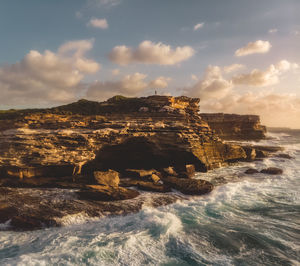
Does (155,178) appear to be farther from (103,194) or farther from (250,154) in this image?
(250,154)

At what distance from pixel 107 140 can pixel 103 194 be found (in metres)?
6.68

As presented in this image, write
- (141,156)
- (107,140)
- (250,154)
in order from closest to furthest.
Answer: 1. (107,140)
2. (141,156)
3. (250,154)

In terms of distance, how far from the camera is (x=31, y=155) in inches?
626

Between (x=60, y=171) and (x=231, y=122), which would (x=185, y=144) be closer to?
(x=60, y=171)

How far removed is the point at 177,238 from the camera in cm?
906

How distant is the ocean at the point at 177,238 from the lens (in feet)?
25.0

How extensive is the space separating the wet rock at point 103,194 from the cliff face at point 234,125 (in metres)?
Result: 58.9

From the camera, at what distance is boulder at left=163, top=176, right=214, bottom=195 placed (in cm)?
1477

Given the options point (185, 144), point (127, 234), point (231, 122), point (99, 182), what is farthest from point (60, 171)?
point (231, 122)

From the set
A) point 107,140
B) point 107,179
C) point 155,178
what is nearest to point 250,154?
point 155,178

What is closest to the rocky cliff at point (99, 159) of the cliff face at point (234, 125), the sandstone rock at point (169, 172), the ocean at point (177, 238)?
the sandstone rock at point (169, 172)

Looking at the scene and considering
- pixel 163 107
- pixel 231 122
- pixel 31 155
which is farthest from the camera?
pixel 231 122

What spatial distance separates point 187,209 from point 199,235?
2824 millimetres

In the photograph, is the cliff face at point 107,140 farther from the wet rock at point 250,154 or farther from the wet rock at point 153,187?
the wet rock at point 250,154
